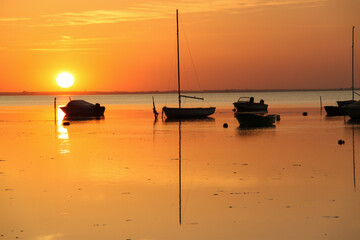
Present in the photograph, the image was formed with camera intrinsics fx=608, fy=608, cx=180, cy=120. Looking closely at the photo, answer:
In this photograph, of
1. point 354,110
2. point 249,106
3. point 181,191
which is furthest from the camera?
point 249,106

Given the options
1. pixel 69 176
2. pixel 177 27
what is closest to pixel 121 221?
pixel 69 176

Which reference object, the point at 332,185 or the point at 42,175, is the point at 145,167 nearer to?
the point at 42,175

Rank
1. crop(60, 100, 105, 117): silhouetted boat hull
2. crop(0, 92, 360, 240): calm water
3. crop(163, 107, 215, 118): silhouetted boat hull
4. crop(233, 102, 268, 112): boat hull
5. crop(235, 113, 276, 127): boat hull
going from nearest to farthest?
crop(0, 92, 360, 240): calm water
crop(235, 113, 276, 127): boat hull
crop(163, 107, 215, 118): silhouetted boat hull
crop(60, 100, 105, 117): silhouetted boat hull
crop(233, 102, 268, 112): boat hull

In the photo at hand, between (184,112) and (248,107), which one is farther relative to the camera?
(248,107)

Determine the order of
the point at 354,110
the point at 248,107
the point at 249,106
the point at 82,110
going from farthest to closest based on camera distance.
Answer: the point at 249,106 → the point at 248,107 → the point at 82,110 → the point at 354,110

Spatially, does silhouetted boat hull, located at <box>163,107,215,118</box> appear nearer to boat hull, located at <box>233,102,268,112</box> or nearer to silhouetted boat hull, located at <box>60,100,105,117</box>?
silhouetted boat hull, located at <box>60,100,105,117</box>

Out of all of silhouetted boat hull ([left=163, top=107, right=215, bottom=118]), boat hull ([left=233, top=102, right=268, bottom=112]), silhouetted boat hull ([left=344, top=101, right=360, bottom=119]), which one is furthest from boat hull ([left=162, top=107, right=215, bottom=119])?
silhouetted boat hull ([left=344, top=101, right=360, bottom=119])

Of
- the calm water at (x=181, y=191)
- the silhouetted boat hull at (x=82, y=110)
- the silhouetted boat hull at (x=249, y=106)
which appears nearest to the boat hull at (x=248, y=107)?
the silhouetted boat hull at (x=249, y=106)

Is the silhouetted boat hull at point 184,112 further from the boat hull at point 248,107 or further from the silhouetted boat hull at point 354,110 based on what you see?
the silhouetted boat hull at point 354,110

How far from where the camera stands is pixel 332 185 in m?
18.3

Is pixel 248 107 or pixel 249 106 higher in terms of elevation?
pixel 249 106

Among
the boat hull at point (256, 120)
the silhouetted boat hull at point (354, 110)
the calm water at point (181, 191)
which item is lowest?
the calm water at point (181, 191)

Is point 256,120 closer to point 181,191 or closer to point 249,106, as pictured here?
point 181,191

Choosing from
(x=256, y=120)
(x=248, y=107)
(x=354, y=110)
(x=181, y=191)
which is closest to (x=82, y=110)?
(x=248, y=107)
